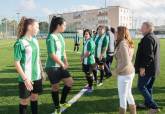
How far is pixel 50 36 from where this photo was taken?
26.2 feet

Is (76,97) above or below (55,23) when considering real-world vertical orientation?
below

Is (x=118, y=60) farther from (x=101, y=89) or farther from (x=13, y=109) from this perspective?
(x=101, y=89)

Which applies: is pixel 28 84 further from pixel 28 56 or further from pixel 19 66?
pixel 28 56

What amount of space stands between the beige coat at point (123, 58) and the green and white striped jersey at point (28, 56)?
1.45m

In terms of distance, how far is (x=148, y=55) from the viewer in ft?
25.5

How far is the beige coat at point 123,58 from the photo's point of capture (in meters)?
6.89

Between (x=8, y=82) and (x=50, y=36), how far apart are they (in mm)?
5569

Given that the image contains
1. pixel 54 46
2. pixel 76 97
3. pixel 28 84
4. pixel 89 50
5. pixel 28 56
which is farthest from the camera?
pixel 89 50

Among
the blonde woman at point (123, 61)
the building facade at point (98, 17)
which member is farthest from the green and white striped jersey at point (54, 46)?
the building facade at point (98, 17)

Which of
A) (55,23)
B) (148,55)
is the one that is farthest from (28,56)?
(148,55)

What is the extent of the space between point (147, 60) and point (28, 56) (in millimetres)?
2484

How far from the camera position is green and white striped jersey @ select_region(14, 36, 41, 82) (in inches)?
260

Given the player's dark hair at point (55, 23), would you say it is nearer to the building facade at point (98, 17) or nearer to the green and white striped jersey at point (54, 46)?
the green and white striped jersey at point (54, 46)

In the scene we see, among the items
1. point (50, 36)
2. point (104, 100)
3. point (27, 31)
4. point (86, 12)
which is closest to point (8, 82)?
point (104, 100)
